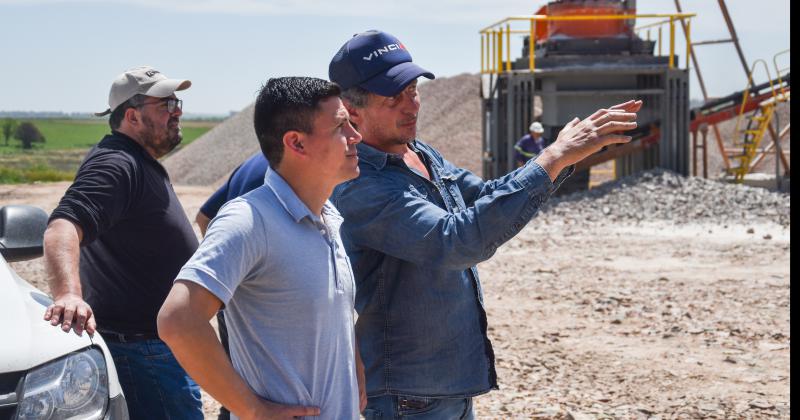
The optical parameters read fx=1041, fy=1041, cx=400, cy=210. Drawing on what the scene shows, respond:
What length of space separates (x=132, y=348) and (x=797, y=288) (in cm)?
844

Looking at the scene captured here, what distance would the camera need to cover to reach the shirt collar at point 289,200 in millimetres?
2576

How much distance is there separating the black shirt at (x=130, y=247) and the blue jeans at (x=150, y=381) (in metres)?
0.08

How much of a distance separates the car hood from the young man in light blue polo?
0.73 meters

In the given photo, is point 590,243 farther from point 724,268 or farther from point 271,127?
point 271,127

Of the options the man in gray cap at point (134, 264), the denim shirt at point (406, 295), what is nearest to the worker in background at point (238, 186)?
the man in gray cap at point (134, 264)

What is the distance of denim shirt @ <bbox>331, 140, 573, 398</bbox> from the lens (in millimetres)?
3137

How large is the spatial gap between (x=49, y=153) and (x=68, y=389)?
18943mm

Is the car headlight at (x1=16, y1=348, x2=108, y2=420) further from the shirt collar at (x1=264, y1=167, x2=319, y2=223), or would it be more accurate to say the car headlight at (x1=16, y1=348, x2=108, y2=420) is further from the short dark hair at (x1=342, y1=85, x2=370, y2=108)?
the short dark hair at (x1=342, y1=85, x2=370, y2=108)

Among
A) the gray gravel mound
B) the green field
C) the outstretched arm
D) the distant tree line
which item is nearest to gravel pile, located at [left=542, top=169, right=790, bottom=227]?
the green field

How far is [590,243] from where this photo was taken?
15.9 metres

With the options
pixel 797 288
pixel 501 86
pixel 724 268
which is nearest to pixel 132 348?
pixel 797 288

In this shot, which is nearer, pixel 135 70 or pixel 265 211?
pixel 265 211

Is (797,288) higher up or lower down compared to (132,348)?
lower down

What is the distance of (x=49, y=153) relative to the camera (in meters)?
20.9
